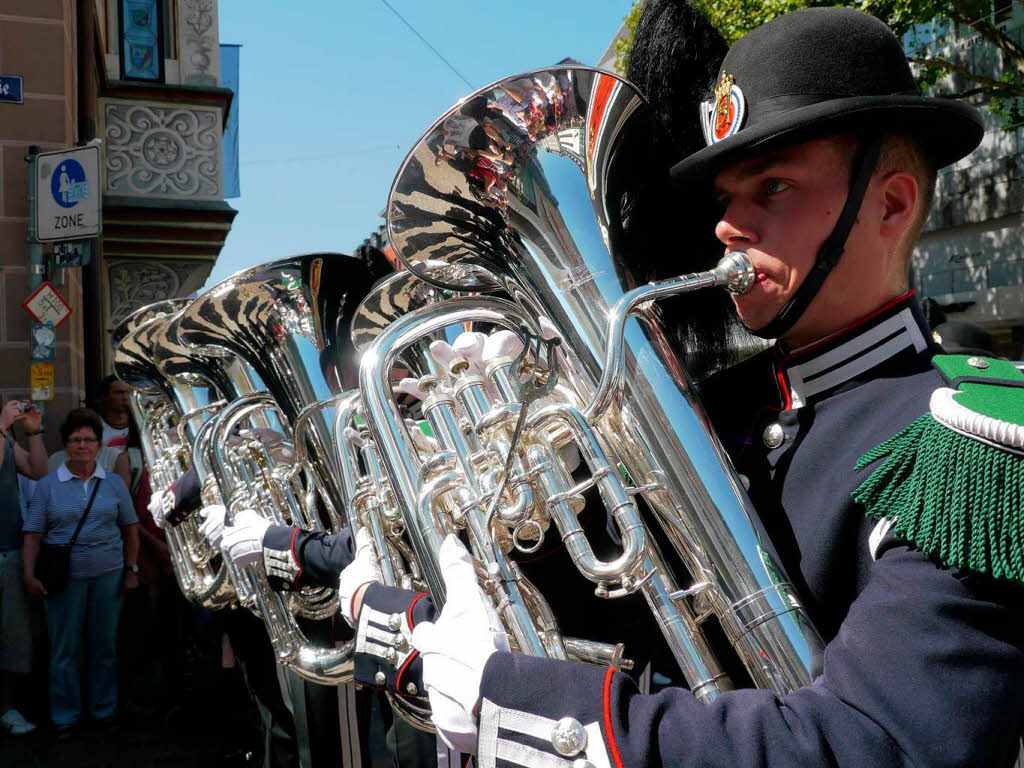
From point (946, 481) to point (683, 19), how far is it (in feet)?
4.55

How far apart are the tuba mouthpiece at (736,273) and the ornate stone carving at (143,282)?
1083 cm

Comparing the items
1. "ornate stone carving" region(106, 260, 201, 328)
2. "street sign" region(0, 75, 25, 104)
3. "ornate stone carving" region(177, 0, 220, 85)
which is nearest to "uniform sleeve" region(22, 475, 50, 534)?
"street sign" region(0, 75, 25, 104)

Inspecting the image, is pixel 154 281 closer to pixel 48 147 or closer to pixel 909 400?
pixel 48 147

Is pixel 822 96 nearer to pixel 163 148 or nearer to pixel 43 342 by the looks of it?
pixel 43 342

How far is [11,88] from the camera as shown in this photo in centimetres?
703

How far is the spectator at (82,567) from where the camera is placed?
5.69 m

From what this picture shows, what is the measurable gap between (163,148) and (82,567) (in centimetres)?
564

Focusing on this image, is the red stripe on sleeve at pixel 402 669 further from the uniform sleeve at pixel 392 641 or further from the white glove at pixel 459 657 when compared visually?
the white glove at pixel 459 657

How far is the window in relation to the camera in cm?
1087

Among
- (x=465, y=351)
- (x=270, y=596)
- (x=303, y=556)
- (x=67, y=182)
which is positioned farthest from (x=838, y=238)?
(x=67, y=182)

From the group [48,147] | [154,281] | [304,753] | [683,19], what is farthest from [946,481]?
[154,281]

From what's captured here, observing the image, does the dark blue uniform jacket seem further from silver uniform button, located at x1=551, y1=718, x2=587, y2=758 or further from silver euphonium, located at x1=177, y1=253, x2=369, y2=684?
silver euphonium, located at x1=177, y1=253, x2=369, y2=684

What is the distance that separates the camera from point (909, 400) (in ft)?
4.48

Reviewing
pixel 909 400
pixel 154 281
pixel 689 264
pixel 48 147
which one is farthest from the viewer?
pixel 154 281
